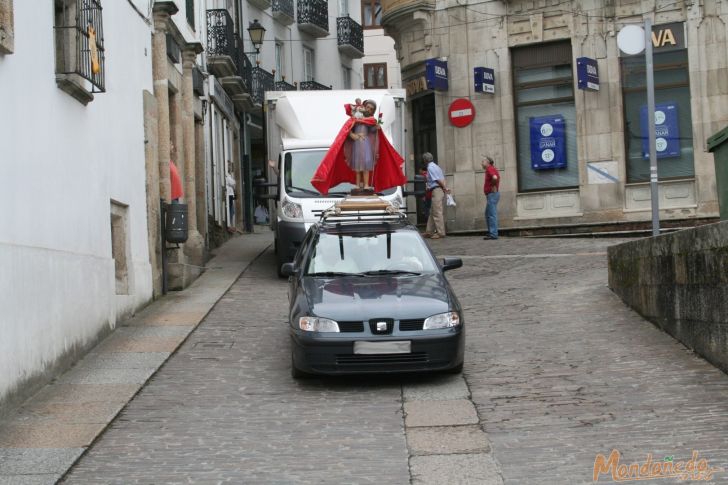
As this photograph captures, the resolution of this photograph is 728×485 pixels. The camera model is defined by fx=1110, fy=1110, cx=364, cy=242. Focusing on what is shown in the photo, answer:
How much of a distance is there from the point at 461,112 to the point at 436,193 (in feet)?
12.8

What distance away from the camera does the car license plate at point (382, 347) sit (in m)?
9.66

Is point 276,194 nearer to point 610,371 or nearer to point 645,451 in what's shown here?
point 610,371

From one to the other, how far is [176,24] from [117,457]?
12.6 meters

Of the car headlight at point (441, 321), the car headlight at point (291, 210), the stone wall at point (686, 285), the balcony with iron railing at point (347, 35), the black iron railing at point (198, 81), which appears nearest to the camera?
the stone wall at point (686, 285)

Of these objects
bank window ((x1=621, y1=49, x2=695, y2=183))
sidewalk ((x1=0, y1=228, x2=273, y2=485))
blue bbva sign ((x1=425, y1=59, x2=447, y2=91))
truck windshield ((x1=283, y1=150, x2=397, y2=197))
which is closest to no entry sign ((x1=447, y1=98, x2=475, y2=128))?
blue bbva sign ((x1=425, y1=59, x2=447, y2=91))

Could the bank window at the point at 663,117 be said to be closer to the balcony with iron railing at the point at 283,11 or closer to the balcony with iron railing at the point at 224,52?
the balcony with iron railing at the point at 224,52

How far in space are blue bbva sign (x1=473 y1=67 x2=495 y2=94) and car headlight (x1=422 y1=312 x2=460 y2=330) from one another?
647 inches

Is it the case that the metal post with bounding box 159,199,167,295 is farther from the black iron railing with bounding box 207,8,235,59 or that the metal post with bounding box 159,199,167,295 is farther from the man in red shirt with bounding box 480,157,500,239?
the black iron railing with bounding box 207,8,235,59

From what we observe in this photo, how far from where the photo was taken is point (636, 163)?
24.5 metres

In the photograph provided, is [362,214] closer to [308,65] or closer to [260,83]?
[260,83]

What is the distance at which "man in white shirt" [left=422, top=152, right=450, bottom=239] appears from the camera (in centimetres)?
2316

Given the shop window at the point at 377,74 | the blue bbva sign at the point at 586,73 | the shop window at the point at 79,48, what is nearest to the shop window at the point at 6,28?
the shop window at the point at 79,48

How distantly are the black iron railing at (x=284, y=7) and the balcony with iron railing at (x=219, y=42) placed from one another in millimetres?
10899

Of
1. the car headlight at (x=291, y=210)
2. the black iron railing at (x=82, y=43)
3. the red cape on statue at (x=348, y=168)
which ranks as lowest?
the car headlight at (x=291, y=210)
